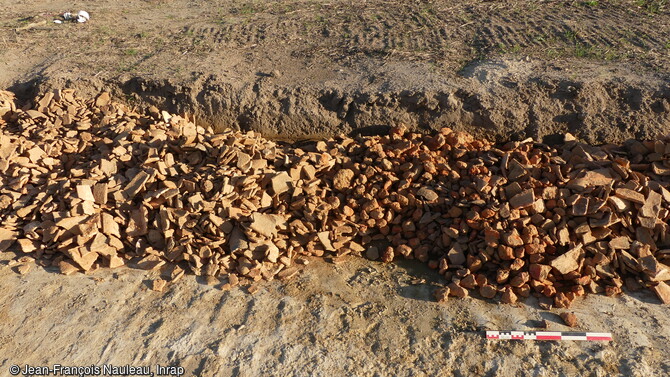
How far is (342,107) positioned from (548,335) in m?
2.97

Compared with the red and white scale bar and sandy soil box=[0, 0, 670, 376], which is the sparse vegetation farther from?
the red and white scale bar

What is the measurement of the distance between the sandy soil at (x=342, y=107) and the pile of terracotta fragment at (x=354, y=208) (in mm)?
203

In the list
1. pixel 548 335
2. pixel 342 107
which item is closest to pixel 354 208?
pixel 342 107

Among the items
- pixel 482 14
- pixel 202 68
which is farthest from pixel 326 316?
pixel 482 14

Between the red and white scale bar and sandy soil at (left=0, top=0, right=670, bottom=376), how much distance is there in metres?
0.06

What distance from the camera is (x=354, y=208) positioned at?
4.58m

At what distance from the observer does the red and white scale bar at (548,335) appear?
347cm

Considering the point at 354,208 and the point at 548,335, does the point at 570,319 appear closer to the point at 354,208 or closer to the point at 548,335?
the point at 548,335

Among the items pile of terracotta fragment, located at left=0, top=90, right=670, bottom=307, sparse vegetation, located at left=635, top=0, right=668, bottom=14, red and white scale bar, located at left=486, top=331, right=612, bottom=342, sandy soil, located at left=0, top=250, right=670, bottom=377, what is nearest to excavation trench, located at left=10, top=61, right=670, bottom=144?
pile of terracotta fragment, located at left=0, top=90, right=670, bottom=307

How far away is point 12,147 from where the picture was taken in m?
5.08

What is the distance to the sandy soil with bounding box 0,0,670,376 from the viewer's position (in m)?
3.45

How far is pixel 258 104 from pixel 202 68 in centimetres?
93

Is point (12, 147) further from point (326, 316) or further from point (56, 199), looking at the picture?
point (326, 316)

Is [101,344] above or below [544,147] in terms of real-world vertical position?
below
